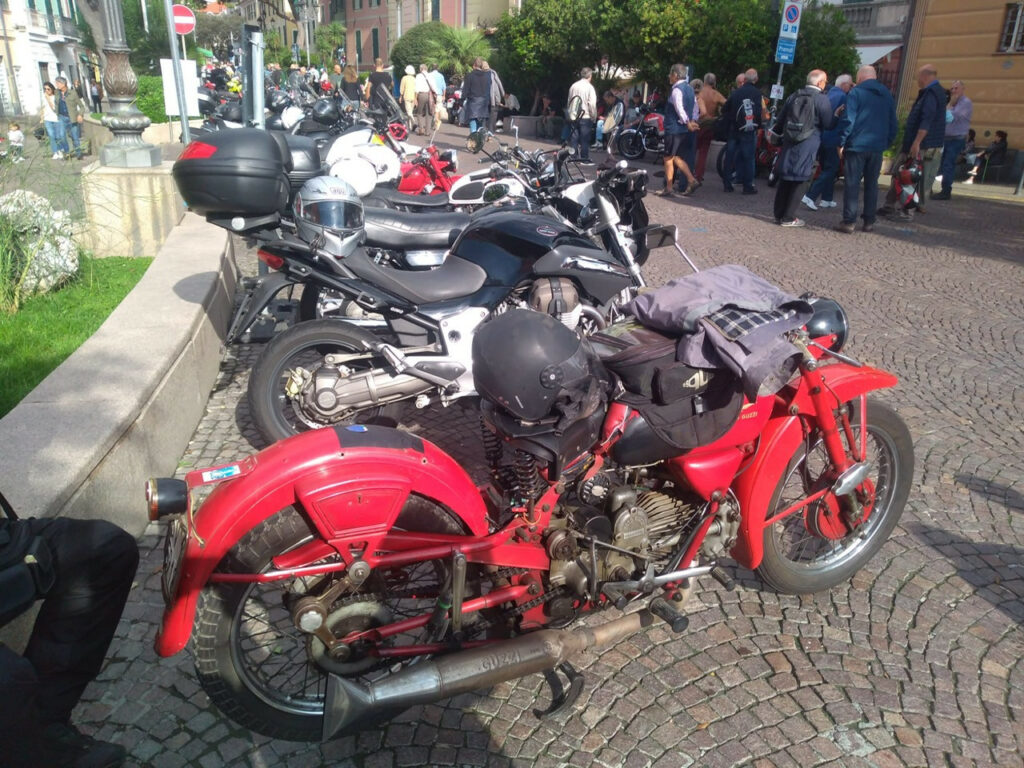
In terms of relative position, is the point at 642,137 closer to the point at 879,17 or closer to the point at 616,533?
the point at 616,533

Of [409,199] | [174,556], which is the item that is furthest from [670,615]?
[409,199]

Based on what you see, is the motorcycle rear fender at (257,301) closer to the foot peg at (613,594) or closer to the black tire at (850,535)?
the foot peg at (613,594)

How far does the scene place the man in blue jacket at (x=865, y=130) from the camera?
9.20 meters

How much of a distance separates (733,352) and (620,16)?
19042 mm

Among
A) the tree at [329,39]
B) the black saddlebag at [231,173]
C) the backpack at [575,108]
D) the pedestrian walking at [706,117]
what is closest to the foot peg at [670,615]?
the black saddlebag at [231,173]

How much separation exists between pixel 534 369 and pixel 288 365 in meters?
2.03

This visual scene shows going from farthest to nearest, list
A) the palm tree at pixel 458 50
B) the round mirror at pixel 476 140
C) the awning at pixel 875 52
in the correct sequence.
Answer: the palm tree at pixel 458 50, the awning at pixel 875 52, the round mirror at pixel 476 140

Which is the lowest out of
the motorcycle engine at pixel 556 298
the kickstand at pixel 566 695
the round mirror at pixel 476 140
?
the kickstand at pixel 566 695

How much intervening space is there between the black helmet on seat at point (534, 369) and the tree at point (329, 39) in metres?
57.4

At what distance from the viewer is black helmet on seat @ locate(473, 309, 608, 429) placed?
2.15 metres

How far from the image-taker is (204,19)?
62.0 m

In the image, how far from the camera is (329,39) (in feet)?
184

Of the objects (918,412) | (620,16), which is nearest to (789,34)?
(620,16)

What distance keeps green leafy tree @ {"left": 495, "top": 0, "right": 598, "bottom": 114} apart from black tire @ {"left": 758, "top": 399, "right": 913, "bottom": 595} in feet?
65.0
